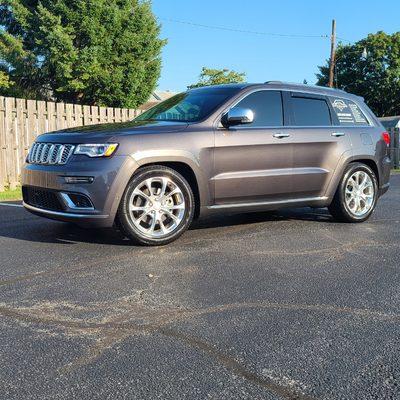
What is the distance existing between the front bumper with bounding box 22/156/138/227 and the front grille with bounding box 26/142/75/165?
85mm

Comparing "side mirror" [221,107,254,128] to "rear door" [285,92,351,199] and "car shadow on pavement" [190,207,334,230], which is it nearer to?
"rear door" [285,92,351,199]

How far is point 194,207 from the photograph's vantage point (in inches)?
219

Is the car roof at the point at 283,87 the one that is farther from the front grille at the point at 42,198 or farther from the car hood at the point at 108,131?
the front grille at the point at 42,198

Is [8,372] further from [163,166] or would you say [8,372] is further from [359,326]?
[163,166]

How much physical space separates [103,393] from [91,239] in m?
3.32

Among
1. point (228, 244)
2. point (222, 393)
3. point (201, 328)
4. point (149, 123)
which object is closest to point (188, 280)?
point (201, 328)

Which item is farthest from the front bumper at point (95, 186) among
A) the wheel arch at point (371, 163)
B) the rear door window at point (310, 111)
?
the wheel arch at point (371, 163)

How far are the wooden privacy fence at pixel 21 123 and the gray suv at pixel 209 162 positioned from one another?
5.70 metres

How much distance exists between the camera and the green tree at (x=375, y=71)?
5172 centimetres

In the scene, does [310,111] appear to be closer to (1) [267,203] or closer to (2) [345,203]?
(2) [345,203]

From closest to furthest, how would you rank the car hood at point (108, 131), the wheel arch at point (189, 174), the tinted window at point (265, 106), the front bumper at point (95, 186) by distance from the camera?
the front bumper at point (95, 186) < the car hood at point (108, 131) < the wheel arch at point (189, 174) < the tinted window at point (265, 106)

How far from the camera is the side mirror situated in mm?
5531

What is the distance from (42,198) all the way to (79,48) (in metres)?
24.0

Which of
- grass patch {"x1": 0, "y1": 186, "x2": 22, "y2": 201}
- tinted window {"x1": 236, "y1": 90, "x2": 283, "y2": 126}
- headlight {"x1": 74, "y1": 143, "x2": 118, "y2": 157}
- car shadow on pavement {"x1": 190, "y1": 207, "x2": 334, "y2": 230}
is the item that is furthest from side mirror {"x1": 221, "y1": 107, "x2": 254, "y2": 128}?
grass patch {"x1": 0, "y1": 186, "x2": 22, "y2": 201}
